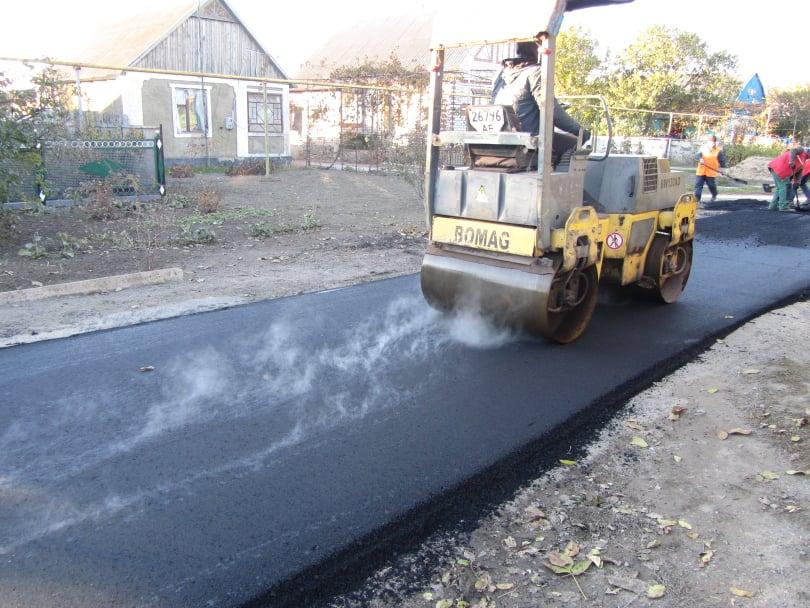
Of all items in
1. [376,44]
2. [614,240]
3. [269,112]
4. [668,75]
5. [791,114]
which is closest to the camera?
[614,240]

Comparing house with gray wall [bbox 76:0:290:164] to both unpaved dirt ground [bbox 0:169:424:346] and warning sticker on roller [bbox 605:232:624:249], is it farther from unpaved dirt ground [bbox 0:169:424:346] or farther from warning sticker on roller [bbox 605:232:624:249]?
warning sticker on roller [bbox 605:232:624:249]

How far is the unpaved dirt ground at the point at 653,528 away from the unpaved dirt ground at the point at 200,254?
3.91 metres

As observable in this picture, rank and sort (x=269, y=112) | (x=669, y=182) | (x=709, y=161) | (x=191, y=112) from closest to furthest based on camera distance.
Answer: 1. (x=669, y=182)
2. (x=709, y=161)
3. (x=191, y=112)
4. (x=269, y=112)

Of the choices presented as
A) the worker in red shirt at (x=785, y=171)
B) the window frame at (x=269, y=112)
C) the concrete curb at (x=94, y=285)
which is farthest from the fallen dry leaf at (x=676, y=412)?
the window frame at (x=269, y=112)

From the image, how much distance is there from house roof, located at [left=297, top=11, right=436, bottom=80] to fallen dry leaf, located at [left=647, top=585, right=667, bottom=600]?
3116 cm

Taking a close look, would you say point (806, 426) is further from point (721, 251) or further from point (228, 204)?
point (228, 204)

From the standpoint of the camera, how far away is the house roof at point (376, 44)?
34.1 meters

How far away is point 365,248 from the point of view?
9.36m

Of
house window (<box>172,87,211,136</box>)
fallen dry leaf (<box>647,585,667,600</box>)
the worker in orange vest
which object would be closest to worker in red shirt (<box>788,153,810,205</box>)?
the worker in orange vest

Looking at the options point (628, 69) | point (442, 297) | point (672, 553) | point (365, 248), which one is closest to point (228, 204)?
point (365, 248)

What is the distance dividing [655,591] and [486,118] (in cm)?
349

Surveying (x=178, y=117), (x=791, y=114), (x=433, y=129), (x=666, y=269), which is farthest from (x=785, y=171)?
(x=791, y=114)

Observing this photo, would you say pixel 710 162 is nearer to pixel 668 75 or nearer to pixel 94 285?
pixel 94 285

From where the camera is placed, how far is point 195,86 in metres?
21.3
